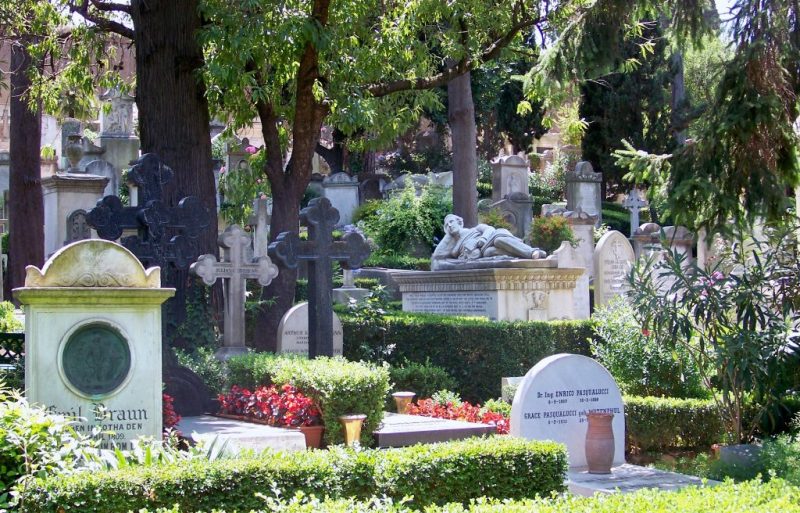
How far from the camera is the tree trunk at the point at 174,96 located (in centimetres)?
1362

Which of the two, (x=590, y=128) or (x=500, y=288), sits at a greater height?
(x=590, y=128)

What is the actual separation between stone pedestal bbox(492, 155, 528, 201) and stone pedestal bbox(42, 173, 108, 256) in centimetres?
1401

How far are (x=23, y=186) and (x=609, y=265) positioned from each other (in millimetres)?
11519

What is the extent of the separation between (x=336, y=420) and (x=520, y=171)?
23007mm

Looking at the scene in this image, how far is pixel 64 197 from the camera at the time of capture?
20.5 metres

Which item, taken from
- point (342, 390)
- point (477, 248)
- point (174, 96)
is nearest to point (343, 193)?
point (477, 248)

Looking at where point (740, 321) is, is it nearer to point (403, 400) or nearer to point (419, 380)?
point (403, 400)

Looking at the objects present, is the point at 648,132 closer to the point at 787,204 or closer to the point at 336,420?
the point at 787,204

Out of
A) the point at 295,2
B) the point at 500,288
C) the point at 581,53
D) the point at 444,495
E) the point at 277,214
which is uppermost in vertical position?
the point at 295,2

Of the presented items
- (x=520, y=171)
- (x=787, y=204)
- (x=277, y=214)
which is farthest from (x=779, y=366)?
(x=520, y=171)

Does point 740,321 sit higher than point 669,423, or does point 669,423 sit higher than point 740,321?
point 740,321

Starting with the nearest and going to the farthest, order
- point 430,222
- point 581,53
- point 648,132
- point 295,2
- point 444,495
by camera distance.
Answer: point 444,495 → point 581,53 → point 295,2 → point 430,222 → point 648,132

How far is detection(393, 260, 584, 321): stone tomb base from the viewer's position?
1642cm

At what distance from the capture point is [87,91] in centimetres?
1669
